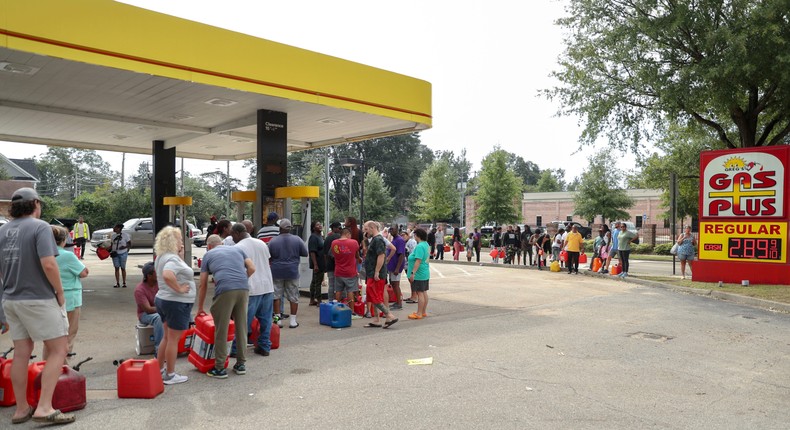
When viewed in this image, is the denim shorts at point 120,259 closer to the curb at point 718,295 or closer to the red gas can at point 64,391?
the red gas can at point 64,391

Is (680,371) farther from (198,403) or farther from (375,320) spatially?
(198,403)

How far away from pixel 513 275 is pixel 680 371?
13.0 m

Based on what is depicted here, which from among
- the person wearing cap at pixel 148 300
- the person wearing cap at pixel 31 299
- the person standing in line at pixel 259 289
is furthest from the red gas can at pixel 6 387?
the person standing in line at pixel 259 289

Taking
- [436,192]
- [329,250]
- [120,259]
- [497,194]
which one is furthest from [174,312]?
[436,192]

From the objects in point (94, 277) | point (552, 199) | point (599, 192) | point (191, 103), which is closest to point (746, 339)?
point (191, 103)

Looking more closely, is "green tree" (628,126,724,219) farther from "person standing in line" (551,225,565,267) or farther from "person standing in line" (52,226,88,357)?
"person standing in line" (52,226,88,357)

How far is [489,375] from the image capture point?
6.63m

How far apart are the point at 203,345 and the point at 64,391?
5.78ft

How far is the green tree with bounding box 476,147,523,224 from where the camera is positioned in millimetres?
47406

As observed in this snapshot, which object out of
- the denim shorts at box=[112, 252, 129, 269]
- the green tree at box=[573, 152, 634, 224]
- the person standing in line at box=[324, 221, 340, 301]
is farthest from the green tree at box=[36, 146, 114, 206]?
the person standing in line at box=[324, 221, 340, 301]

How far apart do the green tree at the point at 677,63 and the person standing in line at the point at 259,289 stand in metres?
16.8

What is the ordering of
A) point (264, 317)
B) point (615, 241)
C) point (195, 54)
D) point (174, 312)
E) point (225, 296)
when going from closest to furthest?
1. point (174, 312)
2. point (225, 296)
3. point (264, 317)
4. point (195, 54)
5. point (615, 241)

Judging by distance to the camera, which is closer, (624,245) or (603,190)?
(624,245)

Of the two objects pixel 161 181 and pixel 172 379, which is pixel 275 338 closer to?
pixel 172 379
